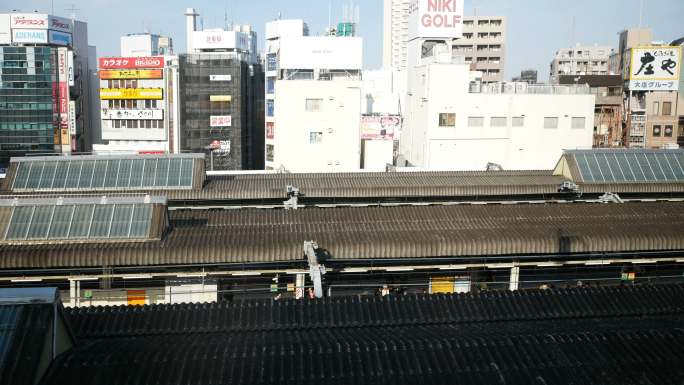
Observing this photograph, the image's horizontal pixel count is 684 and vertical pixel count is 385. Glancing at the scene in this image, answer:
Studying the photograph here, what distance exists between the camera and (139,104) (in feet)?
173

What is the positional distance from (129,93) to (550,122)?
3390 centimetres

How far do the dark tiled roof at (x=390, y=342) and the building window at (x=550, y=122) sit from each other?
29771 mm

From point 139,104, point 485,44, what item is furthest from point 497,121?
point 485,44

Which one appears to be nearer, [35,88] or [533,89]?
[533,89]

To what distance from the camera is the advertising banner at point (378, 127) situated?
46.0 m

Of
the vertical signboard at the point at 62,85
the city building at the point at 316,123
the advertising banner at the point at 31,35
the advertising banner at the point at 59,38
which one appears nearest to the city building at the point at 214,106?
the city building at the point at 316,123

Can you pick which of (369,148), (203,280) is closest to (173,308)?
(203,280)

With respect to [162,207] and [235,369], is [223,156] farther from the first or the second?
→ [235,369]

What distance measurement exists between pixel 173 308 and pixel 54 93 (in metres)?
51.6

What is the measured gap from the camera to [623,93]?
179 ft

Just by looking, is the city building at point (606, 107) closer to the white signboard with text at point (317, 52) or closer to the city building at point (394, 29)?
the white signboard with text at point (317, 52)

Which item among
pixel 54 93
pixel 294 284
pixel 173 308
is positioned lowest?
pixel 294 284

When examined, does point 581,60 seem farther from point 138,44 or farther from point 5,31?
point 5,31

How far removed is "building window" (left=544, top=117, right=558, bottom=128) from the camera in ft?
128
